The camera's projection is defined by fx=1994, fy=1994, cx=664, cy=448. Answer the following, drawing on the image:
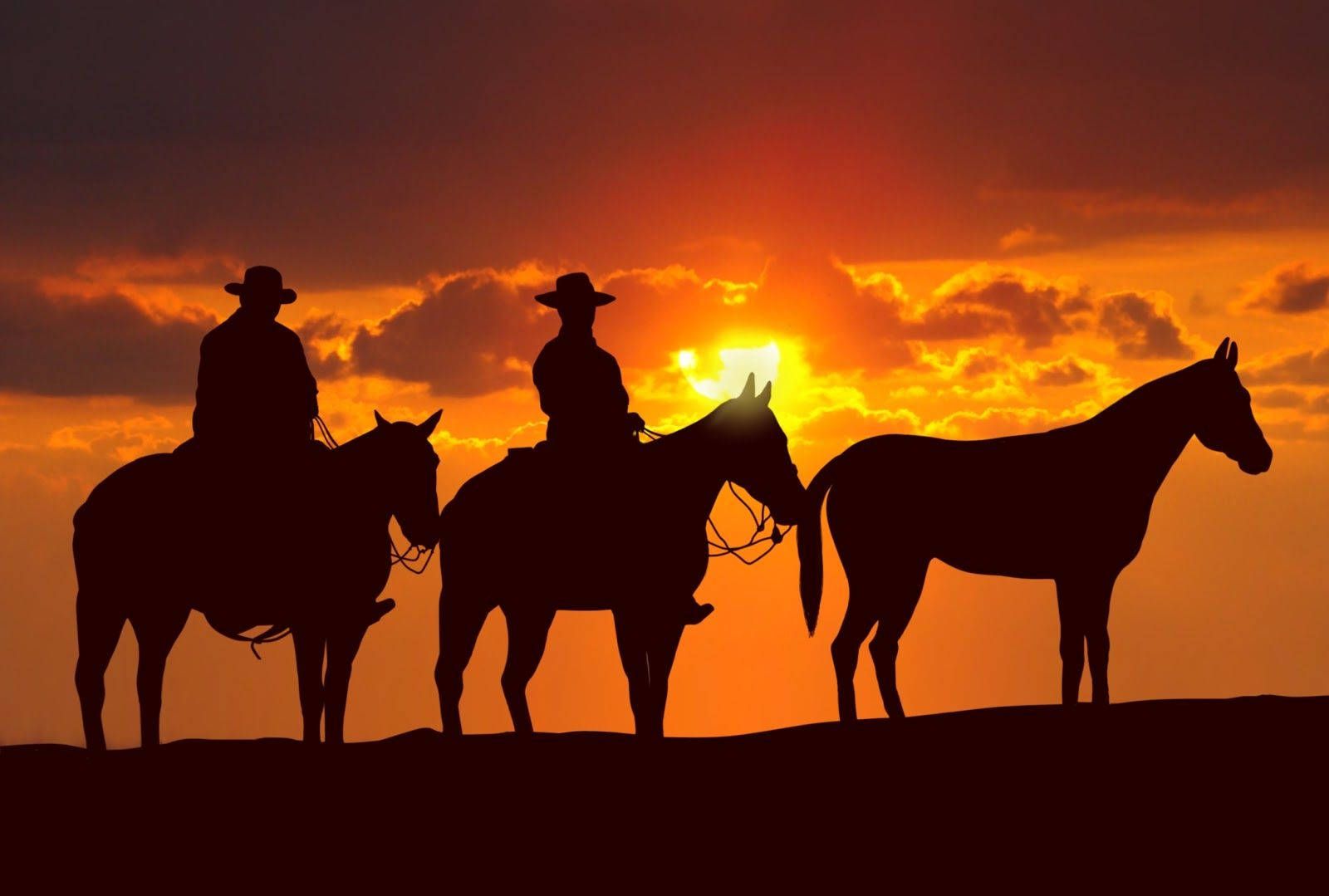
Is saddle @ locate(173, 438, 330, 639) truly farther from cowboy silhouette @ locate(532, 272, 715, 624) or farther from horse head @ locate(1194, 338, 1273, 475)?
horse head @ locate(1194, 338, 1273, 475)

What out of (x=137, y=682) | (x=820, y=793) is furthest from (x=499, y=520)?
(x=820, y=793)

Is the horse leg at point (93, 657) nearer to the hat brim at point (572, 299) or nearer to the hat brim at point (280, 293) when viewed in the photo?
the hat brim at point (280, 293)

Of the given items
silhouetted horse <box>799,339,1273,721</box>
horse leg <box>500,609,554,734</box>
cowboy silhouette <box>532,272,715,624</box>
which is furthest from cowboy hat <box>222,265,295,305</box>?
silhouetted horse <box>799,339,1273,721</box>

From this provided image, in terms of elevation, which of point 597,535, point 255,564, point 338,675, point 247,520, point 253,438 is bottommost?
point 338,675

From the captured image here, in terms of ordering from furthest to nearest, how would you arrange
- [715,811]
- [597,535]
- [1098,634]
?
[1098,634], [597,535], [715,811]

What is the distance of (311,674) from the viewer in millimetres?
15523

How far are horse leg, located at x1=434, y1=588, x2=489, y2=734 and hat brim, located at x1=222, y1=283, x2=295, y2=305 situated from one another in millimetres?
2772

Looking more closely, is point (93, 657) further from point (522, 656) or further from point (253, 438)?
point (522, 656)

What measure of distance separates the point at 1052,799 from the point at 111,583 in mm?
7961

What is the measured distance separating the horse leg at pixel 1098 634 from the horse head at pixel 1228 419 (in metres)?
1.85

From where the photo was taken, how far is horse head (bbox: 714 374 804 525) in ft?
53.3

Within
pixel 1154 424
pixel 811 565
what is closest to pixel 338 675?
pixel 811 565

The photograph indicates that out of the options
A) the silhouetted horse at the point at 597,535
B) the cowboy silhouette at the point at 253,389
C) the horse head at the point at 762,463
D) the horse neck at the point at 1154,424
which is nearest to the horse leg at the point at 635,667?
the silhouetted horse at the point at 597,535

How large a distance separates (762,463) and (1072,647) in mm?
3168
